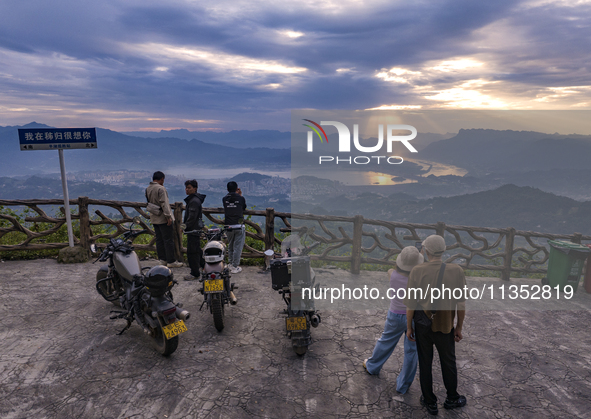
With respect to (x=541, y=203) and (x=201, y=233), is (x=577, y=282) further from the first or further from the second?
(x=541, y=203)

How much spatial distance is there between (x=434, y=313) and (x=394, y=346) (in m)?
0.86

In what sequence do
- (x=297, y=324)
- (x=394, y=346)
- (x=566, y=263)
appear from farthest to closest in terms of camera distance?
(x=566, y=263) → (x=297, y=324) → (x=394, y=346)

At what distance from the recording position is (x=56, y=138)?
317 inches

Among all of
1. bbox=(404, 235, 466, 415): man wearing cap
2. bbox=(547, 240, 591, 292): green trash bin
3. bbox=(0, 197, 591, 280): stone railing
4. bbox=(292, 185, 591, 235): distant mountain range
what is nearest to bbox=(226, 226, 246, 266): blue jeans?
bbox=(0, 197, 591, 280): stone railing

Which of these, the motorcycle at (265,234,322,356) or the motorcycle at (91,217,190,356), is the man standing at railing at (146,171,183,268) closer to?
the motorcycle at (91,217,190,356)

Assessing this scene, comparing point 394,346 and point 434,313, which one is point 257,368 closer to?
point 394,346

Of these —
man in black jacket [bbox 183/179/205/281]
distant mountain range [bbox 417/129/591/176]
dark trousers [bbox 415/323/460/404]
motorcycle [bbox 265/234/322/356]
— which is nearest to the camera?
dark trousers [bbox 415/323/460/404]

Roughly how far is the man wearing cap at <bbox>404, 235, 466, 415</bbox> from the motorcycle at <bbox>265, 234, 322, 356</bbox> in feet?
4.77

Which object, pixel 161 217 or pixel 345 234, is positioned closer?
pixel 161 217

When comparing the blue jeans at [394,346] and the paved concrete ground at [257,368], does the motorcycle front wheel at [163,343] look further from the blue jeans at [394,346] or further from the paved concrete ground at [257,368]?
the blue jeans at [394,346]

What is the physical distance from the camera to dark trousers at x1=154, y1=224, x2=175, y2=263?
25.7 ft

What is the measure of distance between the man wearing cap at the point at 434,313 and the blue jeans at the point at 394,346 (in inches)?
7.2

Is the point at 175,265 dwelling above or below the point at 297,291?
below

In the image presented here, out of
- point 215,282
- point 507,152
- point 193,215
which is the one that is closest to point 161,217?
point 193,215
